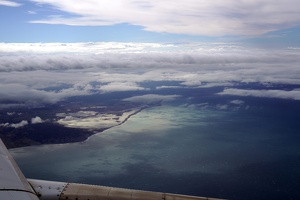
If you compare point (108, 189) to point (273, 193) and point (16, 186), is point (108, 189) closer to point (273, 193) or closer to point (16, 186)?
point (16, 186)

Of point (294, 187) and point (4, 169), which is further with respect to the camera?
point (294, 187)

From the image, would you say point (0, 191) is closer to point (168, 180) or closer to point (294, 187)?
point (168, 180)

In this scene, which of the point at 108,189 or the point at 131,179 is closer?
the point at 108,189

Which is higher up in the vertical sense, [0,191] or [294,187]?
[0,191]

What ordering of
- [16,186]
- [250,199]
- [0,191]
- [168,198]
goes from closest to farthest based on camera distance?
[0,191], [16,186], [168,198], [250,199]

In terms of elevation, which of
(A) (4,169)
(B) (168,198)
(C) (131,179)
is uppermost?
(A) (4,169)

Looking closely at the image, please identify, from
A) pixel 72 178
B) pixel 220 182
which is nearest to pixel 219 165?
pixel 220 182

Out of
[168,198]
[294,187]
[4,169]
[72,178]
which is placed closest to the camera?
[4,169]

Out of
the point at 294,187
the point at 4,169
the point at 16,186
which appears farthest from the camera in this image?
the point at 294,187

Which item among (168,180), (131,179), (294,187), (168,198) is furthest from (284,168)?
(168,198)
